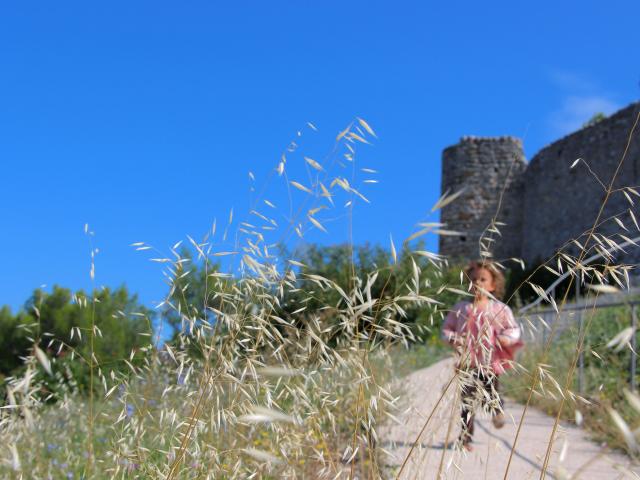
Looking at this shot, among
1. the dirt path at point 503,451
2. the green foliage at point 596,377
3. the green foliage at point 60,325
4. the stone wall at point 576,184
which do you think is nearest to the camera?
the dirt path at point 503,451

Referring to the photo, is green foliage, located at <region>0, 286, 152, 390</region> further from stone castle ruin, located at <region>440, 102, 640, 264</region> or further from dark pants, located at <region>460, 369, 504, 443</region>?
stone castle ruin, located at <region>440, 102, 640, 264</region>

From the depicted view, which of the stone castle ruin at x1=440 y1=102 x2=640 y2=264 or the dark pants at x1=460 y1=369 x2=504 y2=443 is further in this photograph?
the stone castle ruin at x1=440 y1=102 x2=640 y2=264

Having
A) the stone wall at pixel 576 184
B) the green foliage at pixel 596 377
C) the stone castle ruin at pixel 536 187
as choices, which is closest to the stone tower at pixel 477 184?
the stone castle ruin at pixel 536 187

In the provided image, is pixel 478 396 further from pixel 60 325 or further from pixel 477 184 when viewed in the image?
pixel 477 184

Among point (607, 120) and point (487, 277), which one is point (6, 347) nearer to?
point (487, 277)

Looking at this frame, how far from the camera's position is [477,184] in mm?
21844

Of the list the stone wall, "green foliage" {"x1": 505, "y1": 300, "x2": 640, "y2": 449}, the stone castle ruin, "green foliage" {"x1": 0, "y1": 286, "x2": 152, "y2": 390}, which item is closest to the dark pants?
"green foliage" {"x1": 505, "y1": 300, "x2": 640, "y2": 449}

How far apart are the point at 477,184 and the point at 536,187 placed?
1.74 m

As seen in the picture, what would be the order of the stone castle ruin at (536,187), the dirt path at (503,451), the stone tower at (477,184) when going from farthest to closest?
the stone tower at (477,184), the stone castle ruin at (536,187), the dirt path at (503,451)

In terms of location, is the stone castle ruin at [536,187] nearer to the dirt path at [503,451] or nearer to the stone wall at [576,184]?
the stone wall at [576,184]

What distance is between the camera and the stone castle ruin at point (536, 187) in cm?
1683

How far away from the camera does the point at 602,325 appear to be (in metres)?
7.65

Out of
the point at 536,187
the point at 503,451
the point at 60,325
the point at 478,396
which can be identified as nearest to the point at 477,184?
the point at 536,187

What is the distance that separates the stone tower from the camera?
21.5 metres
